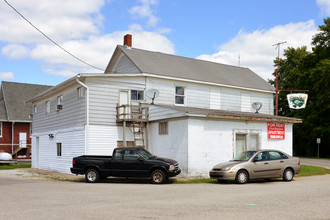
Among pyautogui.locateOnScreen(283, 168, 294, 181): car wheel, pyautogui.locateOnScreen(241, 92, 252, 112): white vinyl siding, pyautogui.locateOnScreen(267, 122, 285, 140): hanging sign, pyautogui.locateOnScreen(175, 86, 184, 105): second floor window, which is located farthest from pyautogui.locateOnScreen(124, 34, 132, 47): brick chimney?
pyautogui.locateOnScreen(283, 168, 294, 181): car wheel

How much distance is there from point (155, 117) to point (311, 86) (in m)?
33.2

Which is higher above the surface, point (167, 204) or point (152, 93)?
point (152, 93)

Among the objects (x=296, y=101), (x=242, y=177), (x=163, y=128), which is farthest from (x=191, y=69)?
(x=242, y=177)

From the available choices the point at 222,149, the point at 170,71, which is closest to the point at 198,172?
the point at 222,149

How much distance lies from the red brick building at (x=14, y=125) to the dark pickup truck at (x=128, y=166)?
24752mm

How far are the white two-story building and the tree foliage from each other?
18561 mm

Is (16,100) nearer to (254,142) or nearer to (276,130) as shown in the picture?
(254,142)

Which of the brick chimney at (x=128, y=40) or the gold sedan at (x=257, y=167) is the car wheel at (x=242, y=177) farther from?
the brick chimney at (x=128, y=40)

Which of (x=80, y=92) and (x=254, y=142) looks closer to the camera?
(x=254, y=142)

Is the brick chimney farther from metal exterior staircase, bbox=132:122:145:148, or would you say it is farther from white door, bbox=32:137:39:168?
white door, bbox=32:137:39:168

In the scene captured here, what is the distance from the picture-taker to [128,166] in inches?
659

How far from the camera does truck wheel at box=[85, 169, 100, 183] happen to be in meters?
17.2

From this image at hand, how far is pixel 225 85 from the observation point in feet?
88.4

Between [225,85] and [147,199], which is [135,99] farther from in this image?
[147,199]
